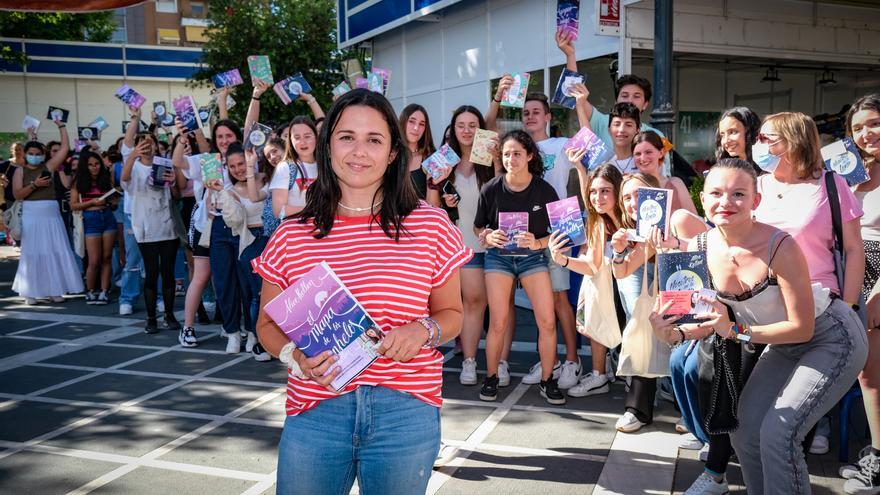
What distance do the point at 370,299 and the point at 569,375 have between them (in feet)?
13.0

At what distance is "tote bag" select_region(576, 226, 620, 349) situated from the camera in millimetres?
5090

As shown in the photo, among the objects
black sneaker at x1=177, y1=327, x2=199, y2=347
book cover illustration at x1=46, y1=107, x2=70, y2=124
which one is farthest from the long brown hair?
book cover illustration at x1=46, y1=107, x2=70, y2=124

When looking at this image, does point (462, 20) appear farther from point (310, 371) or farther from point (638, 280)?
point (310, 371)

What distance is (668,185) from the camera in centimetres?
489

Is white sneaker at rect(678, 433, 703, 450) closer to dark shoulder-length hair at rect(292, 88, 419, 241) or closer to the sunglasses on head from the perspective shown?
the sunglasses on head

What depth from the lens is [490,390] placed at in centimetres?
571

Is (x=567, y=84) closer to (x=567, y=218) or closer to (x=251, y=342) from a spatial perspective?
(x=567, y=218)

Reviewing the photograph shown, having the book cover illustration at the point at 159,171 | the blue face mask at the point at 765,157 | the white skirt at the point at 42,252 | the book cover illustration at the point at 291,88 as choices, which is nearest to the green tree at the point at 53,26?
the white skirt at the point at 42,252

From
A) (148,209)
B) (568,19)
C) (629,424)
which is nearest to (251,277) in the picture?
(148,209)

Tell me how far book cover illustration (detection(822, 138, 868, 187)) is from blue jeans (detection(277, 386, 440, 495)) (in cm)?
319

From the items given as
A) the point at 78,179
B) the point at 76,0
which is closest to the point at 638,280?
the point at 76,0

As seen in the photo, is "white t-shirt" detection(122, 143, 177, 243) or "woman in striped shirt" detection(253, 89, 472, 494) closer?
"woman in striped shirt" detection(253, 89, 472, 494)

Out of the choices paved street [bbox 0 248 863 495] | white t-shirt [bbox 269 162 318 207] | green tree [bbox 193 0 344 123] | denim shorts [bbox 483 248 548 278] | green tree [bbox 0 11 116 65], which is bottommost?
paved street [bbox 0 248 863 495]

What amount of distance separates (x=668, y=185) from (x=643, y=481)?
190 centimetres
